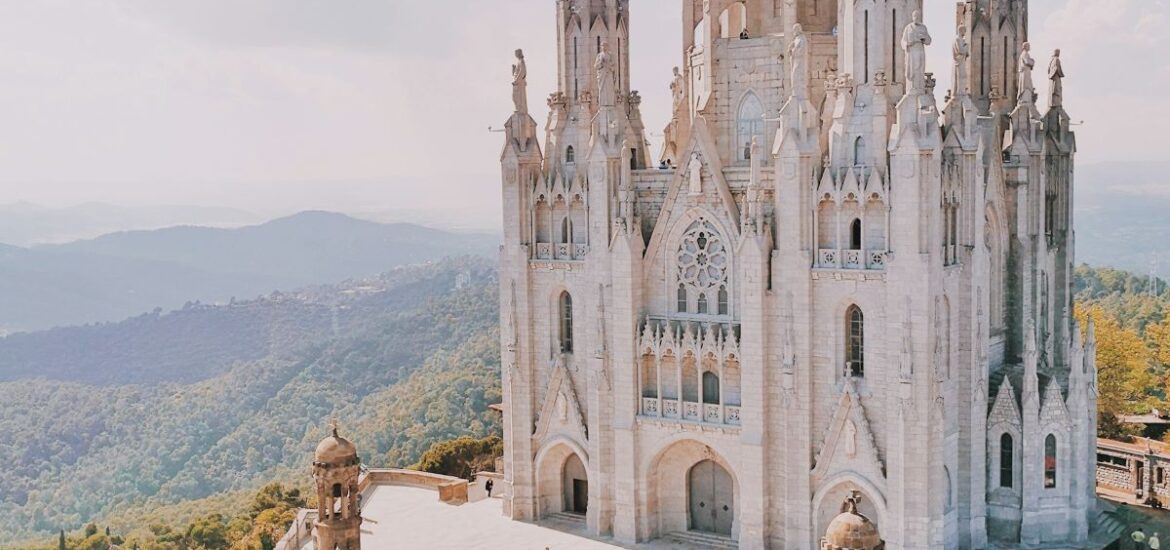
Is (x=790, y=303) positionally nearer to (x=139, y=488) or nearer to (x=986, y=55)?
(x=986, y=55)

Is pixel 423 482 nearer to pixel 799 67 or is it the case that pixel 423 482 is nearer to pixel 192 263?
pixel 799 67

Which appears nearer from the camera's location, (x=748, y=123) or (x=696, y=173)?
(x=696, y=173)

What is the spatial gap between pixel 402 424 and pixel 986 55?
149ft

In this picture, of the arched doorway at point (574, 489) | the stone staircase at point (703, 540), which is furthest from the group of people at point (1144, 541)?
the arched doorway at point (574, 489)

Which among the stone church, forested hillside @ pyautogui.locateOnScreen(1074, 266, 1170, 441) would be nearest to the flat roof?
the stone church

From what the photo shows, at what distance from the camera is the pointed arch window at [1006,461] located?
101 ft

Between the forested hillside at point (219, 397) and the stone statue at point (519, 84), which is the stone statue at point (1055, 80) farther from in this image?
the forested hillside at point (219, 397)

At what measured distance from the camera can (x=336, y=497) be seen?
25.3 metres

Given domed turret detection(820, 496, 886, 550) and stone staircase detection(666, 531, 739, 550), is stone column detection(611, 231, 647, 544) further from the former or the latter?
domed turret detection(820, 496, 886, 550)

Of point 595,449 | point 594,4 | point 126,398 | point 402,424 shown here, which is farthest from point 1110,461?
point 126,398

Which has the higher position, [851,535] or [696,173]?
[696,173]

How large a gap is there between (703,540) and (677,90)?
46.1ft

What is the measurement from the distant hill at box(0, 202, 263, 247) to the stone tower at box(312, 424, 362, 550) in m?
122

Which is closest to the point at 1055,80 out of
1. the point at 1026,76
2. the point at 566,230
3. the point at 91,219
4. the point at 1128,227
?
the point at 1026,76
